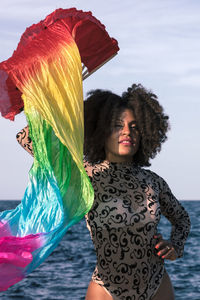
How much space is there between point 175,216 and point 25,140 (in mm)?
1132

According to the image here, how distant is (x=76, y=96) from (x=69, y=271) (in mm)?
14443

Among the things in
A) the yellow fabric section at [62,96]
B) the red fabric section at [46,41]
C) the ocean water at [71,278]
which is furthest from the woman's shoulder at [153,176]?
the ocean water at [71,278]

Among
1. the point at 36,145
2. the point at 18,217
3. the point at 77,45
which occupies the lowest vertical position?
the point at 18,217

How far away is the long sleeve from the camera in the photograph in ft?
14.1

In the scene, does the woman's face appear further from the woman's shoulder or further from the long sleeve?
the long sleeve

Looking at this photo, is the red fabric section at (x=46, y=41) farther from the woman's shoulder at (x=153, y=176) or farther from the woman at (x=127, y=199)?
the woman's shoulder at (x=153, y=176)

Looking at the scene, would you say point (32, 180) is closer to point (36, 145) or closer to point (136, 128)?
point (36, 145)

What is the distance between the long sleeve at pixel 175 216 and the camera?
4293 mm

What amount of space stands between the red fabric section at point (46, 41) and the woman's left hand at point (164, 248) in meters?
1.19

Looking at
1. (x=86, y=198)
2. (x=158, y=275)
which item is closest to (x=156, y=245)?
(x=158, y=275)

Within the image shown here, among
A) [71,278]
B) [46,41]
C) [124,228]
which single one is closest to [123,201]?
[124,228]

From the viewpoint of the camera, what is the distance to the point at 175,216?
4379 millimetres

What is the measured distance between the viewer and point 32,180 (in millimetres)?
3934

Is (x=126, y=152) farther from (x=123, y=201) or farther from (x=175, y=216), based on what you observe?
(x=175, y=216)
